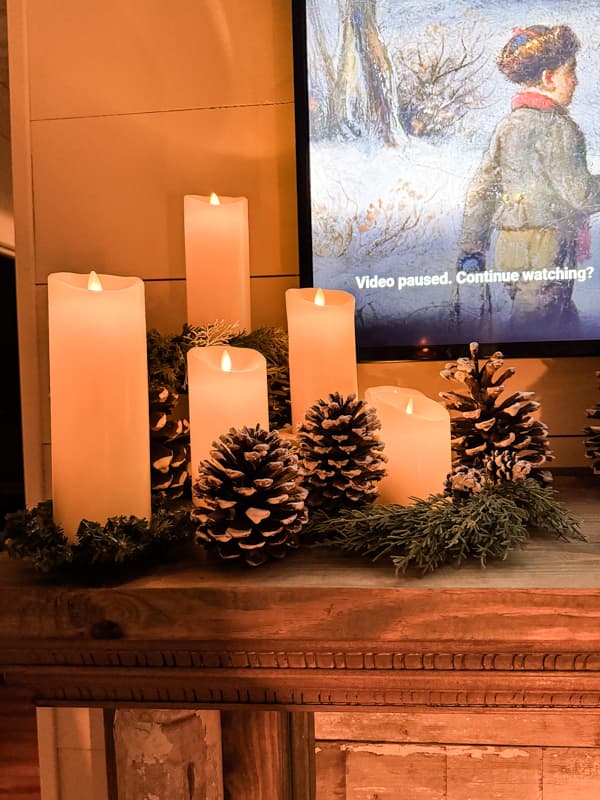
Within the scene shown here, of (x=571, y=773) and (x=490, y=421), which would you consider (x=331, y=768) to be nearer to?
(x=571, y=773)

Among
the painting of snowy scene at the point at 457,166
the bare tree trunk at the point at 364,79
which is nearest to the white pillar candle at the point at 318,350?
the painting of snowy scene at the point at 457,166

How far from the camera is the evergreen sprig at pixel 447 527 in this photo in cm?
55

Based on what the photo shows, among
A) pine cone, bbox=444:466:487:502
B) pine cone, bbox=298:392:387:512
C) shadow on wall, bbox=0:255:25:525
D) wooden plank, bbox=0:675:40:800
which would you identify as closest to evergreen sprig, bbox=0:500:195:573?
pine cone, bbox=298:392:387:512

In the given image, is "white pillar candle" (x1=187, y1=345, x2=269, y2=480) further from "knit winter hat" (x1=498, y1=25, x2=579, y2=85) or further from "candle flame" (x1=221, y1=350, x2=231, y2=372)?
"knit winter hat" (x1=498, y1=25, x2=579, y2=85)

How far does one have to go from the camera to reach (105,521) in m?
0.59

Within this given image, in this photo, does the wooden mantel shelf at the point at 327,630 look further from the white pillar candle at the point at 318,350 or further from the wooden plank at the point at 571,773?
the wooden plank at the point at 571,773

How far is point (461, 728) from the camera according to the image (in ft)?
3.06

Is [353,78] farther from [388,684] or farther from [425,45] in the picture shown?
[388,684]

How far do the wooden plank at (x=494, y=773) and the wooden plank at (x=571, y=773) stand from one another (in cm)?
1

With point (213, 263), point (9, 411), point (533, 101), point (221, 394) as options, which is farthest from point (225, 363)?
point (9, 411)

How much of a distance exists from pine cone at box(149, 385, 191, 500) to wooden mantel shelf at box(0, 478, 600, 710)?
188 millimetres

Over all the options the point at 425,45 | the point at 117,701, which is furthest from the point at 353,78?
the point at 117,701

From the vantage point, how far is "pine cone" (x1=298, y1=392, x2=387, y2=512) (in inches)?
25.2

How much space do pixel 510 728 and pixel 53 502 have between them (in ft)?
2.32
